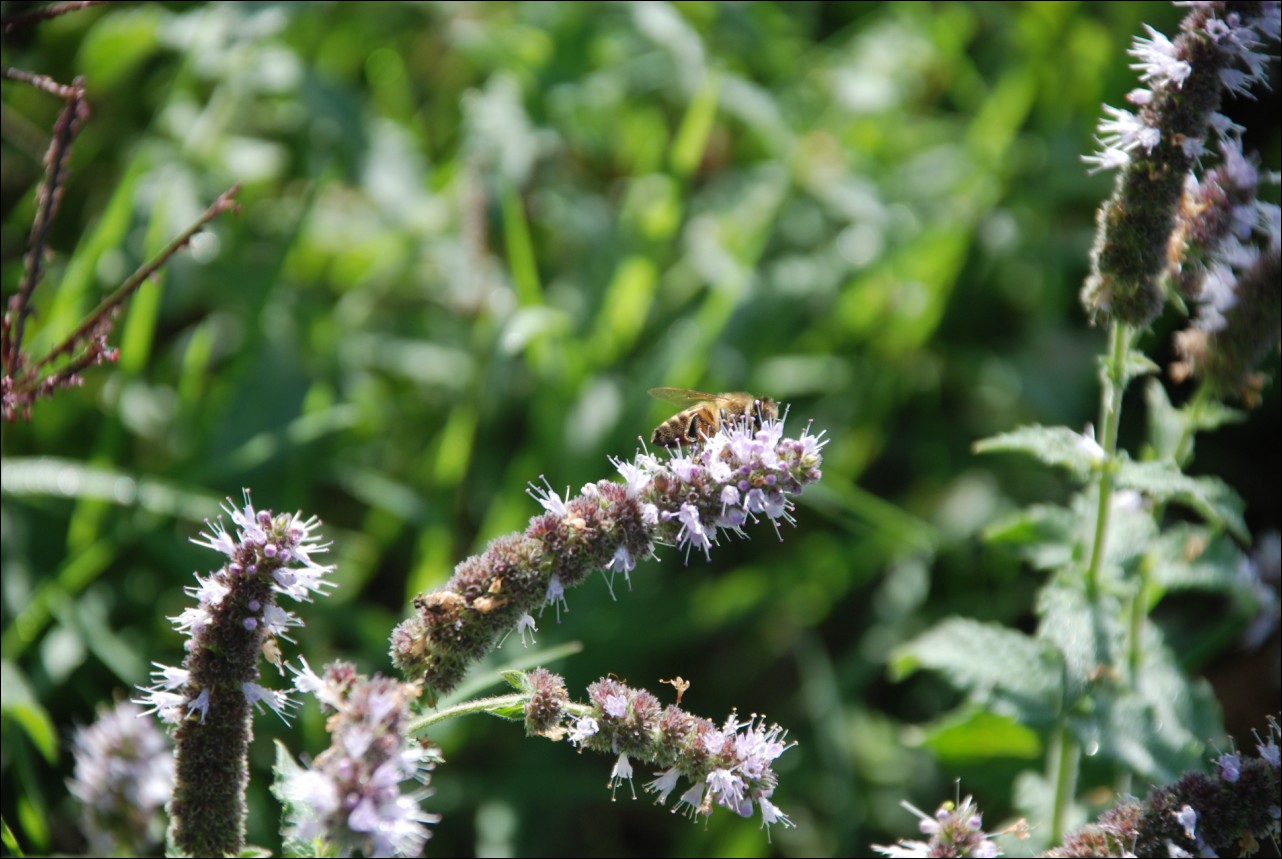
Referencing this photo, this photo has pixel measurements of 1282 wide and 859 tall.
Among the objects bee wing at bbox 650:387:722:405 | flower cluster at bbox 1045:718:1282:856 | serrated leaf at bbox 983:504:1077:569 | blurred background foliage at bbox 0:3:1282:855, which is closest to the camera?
flower cluster at bbox 1045:718:1282:856

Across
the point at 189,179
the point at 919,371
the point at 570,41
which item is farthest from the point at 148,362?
the point at 919,371

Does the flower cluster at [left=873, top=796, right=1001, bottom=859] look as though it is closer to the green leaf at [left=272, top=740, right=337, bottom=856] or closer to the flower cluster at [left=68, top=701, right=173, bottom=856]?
the green leaf at [left=272, top=740, right=337, bottom=856]

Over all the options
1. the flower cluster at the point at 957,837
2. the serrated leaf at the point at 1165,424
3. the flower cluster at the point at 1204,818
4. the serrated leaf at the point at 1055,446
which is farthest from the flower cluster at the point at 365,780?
the serrated leaf at the point at 1165,424

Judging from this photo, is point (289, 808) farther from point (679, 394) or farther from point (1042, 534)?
point (1042, 534)

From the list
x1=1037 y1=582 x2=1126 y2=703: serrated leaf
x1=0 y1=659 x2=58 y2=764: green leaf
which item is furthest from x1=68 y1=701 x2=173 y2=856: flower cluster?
x1=1037 y1=582 x2=1126 y2=703: serrated leaf

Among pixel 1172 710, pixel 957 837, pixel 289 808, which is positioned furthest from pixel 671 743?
pixel 1172 710

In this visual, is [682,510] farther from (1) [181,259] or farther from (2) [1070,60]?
(2) [1070,60]
